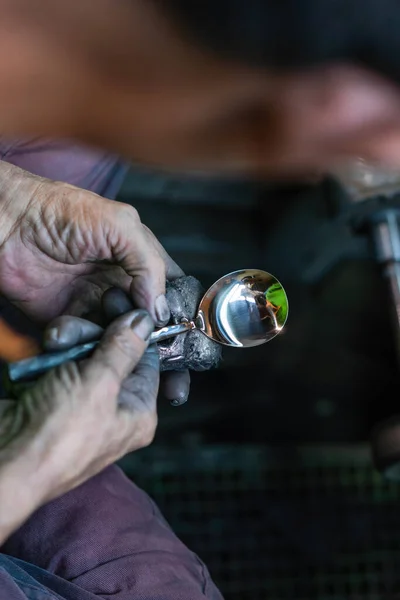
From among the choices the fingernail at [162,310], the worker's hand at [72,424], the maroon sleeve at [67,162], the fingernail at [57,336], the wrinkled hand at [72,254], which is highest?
the maroon sleeve at [67,162]

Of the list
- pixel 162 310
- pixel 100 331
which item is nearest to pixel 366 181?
pixel 162 310

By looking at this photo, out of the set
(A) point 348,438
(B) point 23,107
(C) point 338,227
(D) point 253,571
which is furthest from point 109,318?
(A) point 348,438

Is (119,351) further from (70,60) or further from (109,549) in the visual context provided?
(70,60)

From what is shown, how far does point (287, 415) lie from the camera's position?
1.81 m

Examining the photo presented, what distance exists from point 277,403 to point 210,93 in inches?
59.4

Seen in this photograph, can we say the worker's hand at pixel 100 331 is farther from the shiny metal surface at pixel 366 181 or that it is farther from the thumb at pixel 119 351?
the shiny metal surface at pixel 366 181

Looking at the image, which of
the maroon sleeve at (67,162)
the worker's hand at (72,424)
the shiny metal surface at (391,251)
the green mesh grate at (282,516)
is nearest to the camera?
the worker's hand at (72,424)

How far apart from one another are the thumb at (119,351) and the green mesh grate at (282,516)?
34.5 inches

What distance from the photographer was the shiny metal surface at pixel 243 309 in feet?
3.43

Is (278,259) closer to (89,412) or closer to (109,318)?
(109,318)

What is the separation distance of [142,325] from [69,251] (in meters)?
0.21

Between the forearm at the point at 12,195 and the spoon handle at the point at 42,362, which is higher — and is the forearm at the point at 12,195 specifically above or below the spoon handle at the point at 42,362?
above

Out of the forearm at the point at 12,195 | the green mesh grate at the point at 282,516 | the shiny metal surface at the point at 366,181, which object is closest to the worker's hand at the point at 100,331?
the forearm at the point at 12,195

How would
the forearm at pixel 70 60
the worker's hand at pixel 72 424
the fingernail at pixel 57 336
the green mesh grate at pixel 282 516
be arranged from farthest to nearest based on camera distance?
Result: 1. the green mesh grate at pixel 282 516
2. the fingernail at pixel 57 336
3. the worker's hand at pixel 72 424
4. the forearm at pixel 70 60
